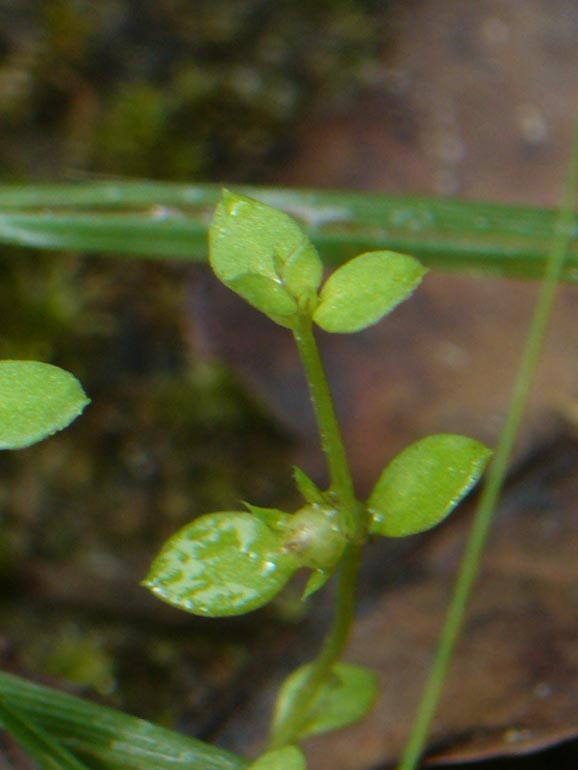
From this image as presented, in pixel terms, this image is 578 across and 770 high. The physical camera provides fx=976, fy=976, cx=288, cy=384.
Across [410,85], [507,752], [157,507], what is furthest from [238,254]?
[410,85]

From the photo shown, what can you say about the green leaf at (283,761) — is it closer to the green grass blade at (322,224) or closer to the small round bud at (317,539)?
the small round bud at (317,539)

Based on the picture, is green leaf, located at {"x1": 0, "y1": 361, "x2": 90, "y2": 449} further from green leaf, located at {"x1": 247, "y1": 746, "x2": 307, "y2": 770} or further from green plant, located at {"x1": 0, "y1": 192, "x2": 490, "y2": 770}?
green leaf, located at {"x1": 247, "y1": 746, "x2": 307, "y2": 770}

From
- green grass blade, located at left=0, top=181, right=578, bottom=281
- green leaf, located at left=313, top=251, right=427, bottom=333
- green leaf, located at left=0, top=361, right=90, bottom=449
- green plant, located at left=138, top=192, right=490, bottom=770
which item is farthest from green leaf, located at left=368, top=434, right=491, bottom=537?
green grass blade, located at left=0, top=181, right=578, bottom=281

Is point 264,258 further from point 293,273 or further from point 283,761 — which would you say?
point 283,761

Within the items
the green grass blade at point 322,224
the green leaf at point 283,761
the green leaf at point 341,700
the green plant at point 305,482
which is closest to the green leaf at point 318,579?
the green plant at point 305,482

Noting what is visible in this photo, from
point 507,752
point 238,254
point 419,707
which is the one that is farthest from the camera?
point 419,707

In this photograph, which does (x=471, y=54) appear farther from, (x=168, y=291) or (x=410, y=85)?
(x=168, y=291)
